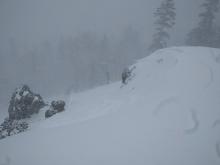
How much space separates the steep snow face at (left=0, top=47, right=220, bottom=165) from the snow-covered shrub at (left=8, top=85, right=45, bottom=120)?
11.9ft

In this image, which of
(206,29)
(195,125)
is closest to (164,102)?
(195,125)

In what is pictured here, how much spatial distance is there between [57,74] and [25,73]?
8230 mm

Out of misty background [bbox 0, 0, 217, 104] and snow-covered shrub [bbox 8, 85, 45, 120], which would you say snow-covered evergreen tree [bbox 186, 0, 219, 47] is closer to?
misty background [bbox 0, 0, 217, 104]

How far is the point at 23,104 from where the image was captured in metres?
11.9

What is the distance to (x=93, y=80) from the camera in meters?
36.7

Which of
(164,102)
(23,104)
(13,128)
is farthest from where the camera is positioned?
(23,104)

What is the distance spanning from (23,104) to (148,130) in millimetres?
9591

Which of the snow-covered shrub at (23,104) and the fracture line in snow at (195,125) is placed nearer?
the fracture line in snow at (195,125)

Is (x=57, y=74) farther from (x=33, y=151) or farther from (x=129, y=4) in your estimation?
(x=129, y=4)

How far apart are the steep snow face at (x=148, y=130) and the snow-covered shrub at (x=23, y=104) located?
3620mm

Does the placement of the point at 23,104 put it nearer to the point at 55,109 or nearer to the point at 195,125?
→ the point at 55,109

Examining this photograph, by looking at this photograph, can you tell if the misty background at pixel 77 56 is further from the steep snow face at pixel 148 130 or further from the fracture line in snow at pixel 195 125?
the fracture line in snow at pixel 195 125

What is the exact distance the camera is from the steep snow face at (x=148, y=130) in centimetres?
592

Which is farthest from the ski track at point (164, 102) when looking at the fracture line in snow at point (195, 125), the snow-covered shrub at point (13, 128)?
the snow-covered shrub at point (13, 128)
